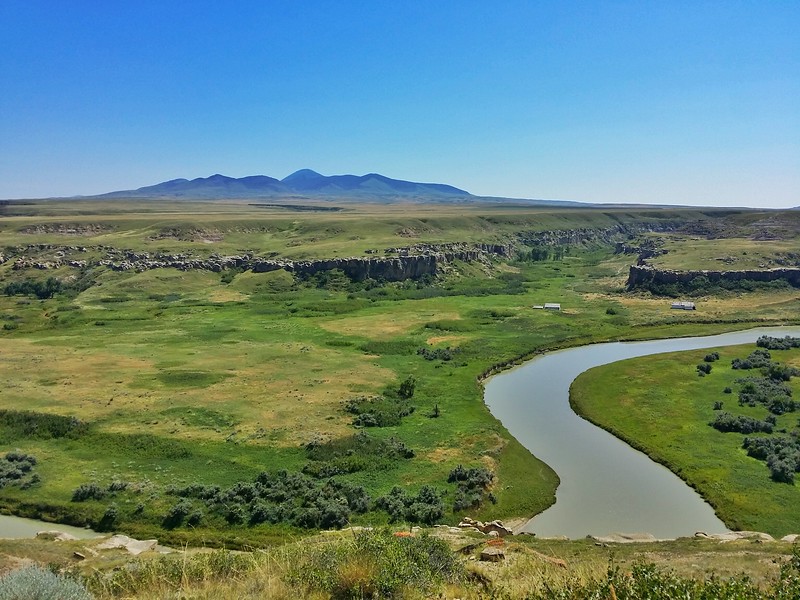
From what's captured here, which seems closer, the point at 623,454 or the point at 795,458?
the point at 795,458

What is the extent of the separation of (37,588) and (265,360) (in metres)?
48.8

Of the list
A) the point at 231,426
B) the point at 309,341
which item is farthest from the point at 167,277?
the point at 231,426

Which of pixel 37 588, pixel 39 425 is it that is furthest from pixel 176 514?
pixel 37 588

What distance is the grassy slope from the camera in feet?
99.3

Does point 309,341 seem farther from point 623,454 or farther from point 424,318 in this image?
point 623,454

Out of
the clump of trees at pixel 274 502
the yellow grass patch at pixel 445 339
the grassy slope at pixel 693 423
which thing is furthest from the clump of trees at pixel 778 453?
the yellow grass patch at pixel 445 339

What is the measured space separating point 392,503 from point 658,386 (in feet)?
107

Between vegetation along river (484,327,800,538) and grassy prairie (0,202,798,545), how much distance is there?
1870 millimetres

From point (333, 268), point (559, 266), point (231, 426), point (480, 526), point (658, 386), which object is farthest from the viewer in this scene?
point (559, 266)

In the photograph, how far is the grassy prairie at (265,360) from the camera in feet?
109

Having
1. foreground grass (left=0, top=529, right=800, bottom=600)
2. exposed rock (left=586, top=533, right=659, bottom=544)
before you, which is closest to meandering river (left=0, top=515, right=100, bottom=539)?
foreground grass (left=0, top=529, right=800, bottom=600)

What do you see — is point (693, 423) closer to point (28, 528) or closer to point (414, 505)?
point (414, 505)

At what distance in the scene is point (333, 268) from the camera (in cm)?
11225

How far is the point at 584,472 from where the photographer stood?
35281mm
